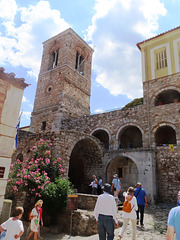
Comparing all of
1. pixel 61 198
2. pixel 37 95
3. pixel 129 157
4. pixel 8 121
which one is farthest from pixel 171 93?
pixel 37 95

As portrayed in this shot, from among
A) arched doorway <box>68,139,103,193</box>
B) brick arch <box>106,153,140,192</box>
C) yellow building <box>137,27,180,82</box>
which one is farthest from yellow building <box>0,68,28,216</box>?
yellow building <box>137,27,180,82</box>

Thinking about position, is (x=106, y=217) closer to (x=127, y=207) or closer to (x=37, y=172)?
(x=127, y=207)

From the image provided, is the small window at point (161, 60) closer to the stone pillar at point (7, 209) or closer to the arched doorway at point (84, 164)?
the arched doorway at point (84, 164)

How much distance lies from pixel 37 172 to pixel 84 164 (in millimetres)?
5343

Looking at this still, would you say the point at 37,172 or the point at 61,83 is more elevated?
the point at 61,83

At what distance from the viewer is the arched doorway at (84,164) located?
36.5ft

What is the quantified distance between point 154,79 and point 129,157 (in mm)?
6159

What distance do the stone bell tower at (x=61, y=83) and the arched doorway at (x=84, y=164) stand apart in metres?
4.38

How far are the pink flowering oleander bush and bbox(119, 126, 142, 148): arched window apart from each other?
24.2 feet

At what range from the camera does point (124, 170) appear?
1120 cm

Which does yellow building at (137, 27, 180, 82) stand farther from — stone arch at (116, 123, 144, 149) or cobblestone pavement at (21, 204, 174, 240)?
cobblestone pavement at (21, 204, 174, 240)

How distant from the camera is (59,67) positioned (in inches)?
699

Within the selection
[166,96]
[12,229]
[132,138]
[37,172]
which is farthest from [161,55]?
[12,229]

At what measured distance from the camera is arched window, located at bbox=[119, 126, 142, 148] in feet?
45.0
